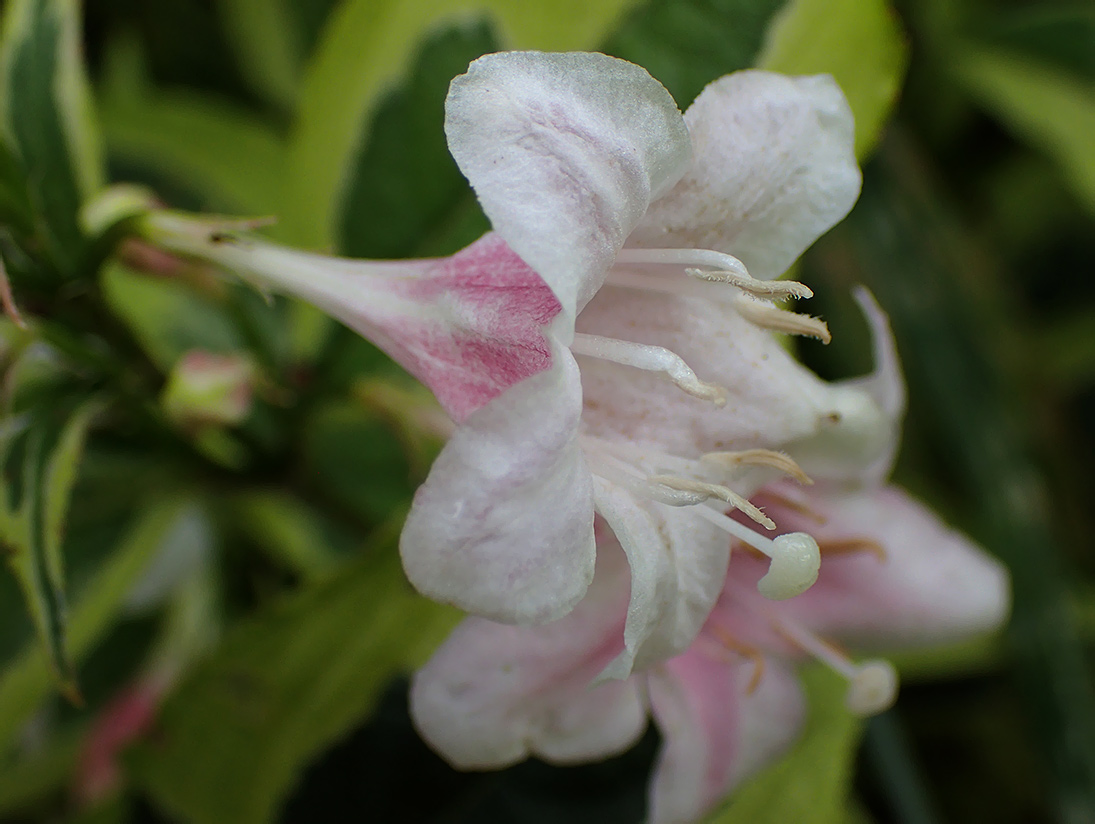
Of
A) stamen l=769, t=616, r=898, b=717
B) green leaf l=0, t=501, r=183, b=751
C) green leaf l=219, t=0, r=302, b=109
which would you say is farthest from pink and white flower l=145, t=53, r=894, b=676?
green leaf l=219, t=0, r=302, b=109

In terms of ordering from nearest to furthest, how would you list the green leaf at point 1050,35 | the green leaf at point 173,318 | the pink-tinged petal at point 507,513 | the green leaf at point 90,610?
Answer: the pink-tinged petal at point 507,513 → the green leaf at point 90,610 → the green leaf at point 173,318 → the green leaf at point 1050,35

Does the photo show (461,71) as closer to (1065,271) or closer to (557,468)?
(557,468)

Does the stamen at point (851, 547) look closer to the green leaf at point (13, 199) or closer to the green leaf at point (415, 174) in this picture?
the green leaf at point (415, 174)

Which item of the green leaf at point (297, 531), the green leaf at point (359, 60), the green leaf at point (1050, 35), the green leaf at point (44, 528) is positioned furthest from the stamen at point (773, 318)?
the green leaf at point (1050, 35)

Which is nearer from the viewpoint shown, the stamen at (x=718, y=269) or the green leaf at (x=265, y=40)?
the stamen at (x=718, y=269)

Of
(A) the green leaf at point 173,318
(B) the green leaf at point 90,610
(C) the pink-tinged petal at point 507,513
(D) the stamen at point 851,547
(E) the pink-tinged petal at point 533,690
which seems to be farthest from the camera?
(A) the green leaf at point 173,318

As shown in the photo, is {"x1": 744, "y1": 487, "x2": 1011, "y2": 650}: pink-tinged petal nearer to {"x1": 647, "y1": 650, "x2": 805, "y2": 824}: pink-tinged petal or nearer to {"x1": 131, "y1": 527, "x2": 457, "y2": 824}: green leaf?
{"x1": 647, "y1": 650, "x2": 805, "y2": 824}: pink-tinged petal
